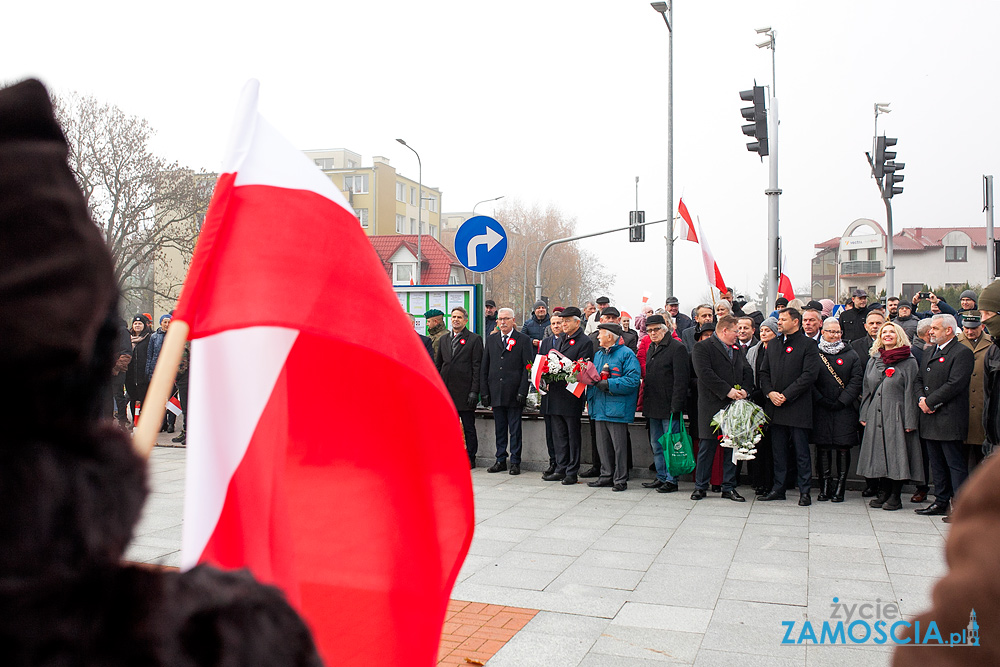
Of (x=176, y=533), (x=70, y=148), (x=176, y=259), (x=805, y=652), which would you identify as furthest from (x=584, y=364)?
(x=176, y=259)

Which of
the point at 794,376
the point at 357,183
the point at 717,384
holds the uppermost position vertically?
the point at 357,183

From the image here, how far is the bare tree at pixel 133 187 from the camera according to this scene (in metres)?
30.1

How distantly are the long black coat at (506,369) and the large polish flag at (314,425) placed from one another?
30.6 feet

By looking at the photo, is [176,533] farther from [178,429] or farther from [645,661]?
[178,429]

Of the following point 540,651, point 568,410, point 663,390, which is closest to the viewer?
point 540,651

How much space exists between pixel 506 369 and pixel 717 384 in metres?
3.19

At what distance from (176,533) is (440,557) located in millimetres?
6691

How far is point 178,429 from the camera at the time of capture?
16844 mm

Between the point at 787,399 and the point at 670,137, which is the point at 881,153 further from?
the point at 787,399

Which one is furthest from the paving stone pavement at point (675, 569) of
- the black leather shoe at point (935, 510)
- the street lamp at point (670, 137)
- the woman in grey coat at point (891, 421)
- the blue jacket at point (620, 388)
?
the street lamp at point (670, 137)

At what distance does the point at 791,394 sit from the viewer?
32.5 ft

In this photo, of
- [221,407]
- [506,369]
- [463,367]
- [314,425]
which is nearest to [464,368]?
[463,367]

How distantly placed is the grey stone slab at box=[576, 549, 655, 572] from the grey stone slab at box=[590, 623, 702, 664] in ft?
5.09

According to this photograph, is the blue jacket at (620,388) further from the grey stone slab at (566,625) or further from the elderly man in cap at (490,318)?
the elderly man in cap at (490,318)
